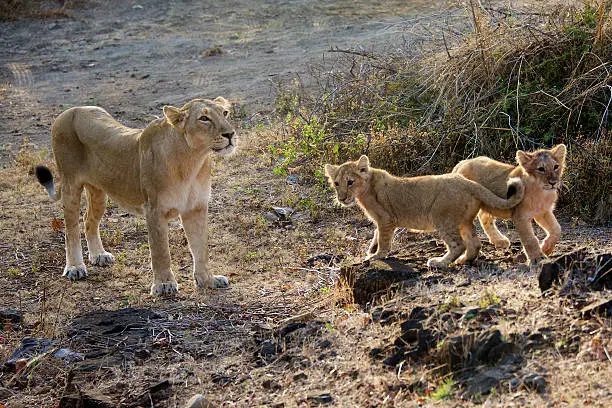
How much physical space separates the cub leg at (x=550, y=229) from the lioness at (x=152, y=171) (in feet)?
8.50

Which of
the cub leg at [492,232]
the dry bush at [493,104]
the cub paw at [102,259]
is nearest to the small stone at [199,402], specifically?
the cub leg at [492,232]

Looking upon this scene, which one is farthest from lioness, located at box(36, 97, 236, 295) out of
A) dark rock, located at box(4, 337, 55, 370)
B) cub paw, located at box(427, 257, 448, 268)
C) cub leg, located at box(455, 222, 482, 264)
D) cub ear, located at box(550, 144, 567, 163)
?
cub ear, located at box(550, 144, 567, 163)

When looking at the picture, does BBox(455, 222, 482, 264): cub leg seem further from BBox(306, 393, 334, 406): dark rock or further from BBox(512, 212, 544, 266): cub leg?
BBox(306, 393, 334, 406): dark rock

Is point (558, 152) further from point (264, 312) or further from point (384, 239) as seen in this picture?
point (264, 312)

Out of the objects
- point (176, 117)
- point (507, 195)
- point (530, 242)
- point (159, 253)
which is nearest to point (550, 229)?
point (530, 242)

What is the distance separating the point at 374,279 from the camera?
598 cm

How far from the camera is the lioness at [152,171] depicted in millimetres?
6852

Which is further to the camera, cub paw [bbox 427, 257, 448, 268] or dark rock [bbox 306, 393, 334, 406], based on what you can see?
cub paw [bbox 427, 257, 448, 268]

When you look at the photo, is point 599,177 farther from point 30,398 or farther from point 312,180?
point 30,398

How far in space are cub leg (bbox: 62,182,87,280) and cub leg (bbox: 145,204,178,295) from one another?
42.2 inches

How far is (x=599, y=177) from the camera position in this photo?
7836 millimetres

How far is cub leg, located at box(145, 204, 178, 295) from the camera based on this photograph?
7047 mm

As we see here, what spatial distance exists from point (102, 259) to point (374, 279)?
3.35m

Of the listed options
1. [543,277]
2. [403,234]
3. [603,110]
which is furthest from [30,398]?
[603,110]
